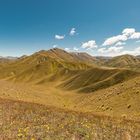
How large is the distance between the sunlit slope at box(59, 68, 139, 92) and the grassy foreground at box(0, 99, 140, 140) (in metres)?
45.6

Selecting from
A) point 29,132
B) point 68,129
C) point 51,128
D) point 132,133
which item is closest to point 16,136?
point 29,132

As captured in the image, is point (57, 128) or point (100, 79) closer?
point (57, 128)

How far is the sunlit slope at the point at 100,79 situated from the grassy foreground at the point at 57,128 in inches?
1795

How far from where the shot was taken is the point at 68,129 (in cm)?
1405

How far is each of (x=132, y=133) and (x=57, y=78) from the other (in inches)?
4068

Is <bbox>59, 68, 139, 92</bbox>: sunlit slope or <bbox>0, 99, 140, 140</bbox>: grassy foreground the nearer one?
<bbox>0, 99, 140, 140</bbox>: grassy foreground

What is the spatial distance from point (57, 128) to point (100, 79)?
63.5 m

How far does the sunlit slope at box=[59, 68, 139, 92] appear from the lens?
211ft

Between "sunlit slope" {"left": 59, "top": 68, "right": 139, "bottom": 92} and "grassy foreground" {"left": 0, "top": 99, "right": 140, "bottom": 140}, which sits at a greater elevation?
"sunlit slope" {"left": 59, "top": 68, "right": 139, "bottom": 92}

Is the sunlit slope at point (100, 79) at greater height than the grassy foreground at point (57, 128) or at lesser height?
greater

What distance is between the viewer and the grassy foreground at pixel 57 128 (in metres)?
12.8

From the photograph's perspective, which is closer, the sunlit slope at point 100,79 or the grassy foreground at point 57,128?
the grassy foreground at point 57,128

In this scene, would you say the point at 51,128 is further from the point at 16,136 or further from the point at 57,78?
the point at 57,78

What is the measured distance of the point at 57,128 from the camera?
1413 centimetres
